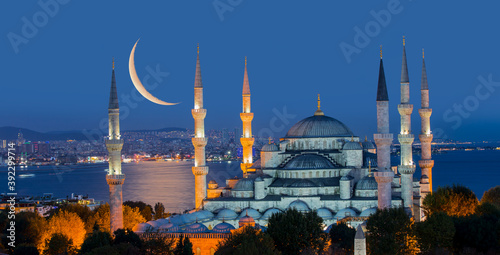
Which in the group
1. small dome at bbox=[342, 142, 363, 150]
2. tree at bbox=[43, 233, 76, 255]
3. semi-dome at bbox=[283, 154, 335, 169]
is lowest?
tree at bbox=[43, 233, 76, 255]

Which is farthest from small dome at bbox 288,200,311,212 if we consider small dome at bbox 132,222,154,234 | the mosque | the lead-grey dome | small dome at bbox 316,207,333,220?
small dome at bbox 132,222,154,234

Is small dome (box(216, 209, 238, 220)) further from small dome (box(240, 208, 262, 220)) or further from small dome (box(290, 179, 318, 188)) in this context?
small dome (box(290, 179, 318, 188))

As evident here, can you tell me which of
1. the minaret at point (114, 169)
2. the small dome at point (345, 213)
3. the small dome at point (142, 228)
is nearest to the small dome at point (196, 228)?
the small dome at point (142, 228)

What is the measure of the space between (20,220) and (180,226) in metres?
7.16

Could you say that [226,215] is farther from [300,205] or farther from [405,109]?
[405,109]

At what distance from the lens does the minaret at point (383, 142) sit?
87.0ft

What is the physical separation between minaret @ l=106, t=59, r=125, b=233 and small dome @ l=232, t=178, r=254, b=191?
18.3 feet

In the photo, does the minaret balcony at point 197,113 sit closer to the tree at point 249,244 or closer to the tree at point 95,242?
the tree at point 95,242

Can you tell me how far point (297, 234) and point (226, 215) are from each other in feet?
19.9

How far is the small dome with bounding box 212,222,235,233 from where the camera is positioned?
82.7 ft

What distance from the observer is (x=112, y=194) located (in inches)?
1013

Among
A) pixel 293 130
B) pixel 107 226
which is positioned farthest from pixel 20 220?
pixel 293 130

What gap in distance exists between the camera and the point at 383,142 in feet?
89.5

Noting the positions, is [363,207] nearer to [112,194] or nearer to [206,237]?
[206,237]
